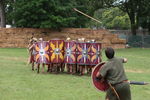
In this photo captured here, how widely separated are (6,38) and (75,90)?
25.4 m

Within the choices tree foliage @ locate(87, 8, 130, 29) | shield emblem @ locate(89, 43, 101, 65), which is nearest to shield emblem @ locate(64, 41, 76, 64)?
shield emblem @ locate(89, 43, 101, 65)

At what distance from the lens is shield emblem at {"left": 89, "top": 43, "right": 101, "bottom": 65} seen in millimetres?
14453

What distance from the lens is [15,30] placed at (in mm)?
35844

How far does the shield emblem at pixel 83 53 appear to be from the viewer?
47.6ft

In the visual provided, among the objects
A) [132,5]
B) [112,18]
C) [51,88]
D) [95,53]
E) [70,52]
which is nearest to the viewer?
[51,88]

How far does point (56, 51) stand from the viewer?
49.0 feet

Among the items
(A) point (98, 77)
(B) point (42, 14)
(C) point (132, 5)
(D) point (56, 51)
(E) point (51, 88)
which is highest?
(C) point (132, 5)

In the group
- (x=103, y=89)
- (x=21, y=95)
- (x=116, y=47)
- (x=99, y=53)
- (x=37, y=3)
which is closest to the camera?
(x=103, y=89)

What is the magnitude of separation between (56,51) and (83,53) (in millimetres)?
1242

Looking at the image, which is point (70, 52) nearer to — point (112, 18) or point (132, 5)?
point (132, 5)

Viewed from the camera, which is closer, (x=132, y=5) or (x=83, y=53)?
(x=83, y=53)

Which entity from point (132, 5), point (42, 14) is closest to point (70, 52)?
point (42, 14)

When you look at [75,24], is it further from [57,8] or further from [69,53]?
[69,53]

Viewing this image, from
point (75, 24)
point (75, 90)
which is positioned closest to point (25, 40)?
point (75, 24)
